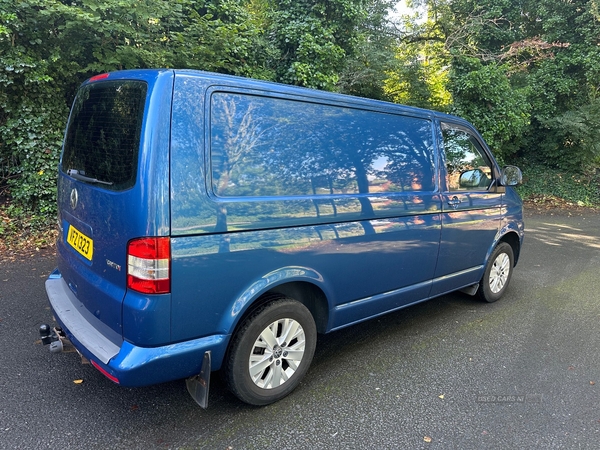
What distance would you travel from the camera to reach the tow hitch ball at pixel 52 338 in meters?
2.53

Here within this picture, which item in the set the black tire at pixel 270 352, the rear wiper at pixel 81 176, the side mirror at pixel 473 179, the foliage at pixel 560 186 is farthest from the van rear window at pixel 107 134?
the foliage at pixel 560 186

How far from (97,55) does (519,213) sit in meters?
6.01

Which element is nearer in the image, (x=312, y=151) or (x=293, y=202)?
(x=293, y=202)

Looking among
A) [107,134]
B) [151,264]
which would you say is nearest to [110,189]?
[107,134]

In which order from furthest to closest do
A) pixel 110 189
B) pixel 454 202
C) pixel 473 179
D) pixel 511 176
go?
pixel 511 176, pixel 473 179, pixel 454 202, pixel 110 189

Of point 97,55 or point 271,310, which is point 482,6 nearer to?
point 97,55

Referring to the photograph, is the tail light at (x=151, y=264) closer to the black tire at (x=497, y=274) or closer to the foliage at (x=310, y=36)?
the black tire at (x=497, y=274)

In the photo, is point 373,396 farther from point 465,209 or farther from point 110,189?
point 110,189

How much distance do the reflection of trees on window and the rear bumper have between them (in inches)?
33.6

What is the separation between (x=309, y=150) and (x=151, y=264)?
3.99ft

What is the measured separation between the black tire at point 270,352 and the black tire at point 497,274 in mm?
2445

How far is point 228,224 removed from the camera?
7.52 feet

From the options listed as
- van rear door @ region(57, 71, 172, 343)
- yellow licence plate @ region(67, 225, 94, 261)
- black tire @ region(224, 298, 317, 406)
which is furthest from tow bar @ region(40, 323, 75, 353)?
black tire @ region(224, 298, 317, 406)

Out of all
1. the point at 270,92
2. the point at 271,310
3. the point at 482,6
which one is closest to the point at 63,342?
the point at 271,310
